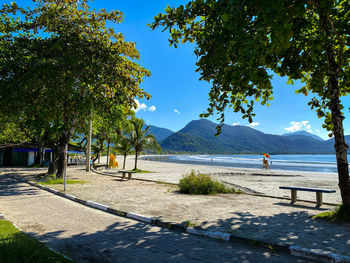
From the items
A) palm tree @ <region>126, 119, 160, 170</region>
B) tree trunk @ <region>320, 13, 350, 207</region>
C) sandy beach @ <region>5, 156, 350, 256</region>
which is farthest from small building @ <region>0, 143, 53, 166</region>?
tree trunk @ <region>320, 13, 350, 207</region>

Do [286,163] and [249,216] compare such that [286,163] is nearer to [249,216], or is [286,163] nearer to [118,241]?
[249,216]

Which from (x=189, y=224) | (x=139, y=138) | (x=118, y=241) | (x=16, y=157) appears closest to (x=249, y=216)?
(x=189, y=224)

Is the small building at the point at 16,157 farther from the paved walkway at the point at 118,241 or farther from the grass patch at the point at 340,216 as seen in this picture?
the grass patch at the point at 340,216

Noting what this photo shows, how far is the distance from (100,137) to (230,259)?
3242cm

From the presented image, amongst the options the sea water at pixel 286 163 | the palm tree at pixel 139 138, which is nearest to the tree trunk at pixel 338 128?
the palm tree at pixel 139 138

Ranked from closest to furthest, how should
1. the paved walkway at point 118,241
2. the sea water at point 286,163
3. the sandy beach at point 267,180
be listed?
the paved walkway at point 118,241, the sandy beach at point 267,180, the sea water at point 286,163

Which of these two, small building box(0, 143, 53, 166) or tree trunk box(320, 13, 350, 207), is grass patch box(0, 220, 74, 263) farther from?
small building box(0, 143, 53, 166)

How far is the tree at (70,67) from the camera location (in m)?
5.54

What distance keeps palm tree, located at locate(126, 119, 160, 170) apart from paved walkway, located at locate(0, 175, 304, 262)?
20779 millimetres

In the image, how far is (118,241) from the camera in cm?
494

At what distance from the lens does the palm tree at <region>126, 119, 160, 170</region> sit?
92.8ft

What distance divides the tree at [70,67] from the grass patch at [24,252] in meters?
3.10

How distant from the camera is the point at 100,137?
34.1 m

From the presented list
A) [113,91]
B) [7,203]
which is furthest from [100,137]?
[113,91]
